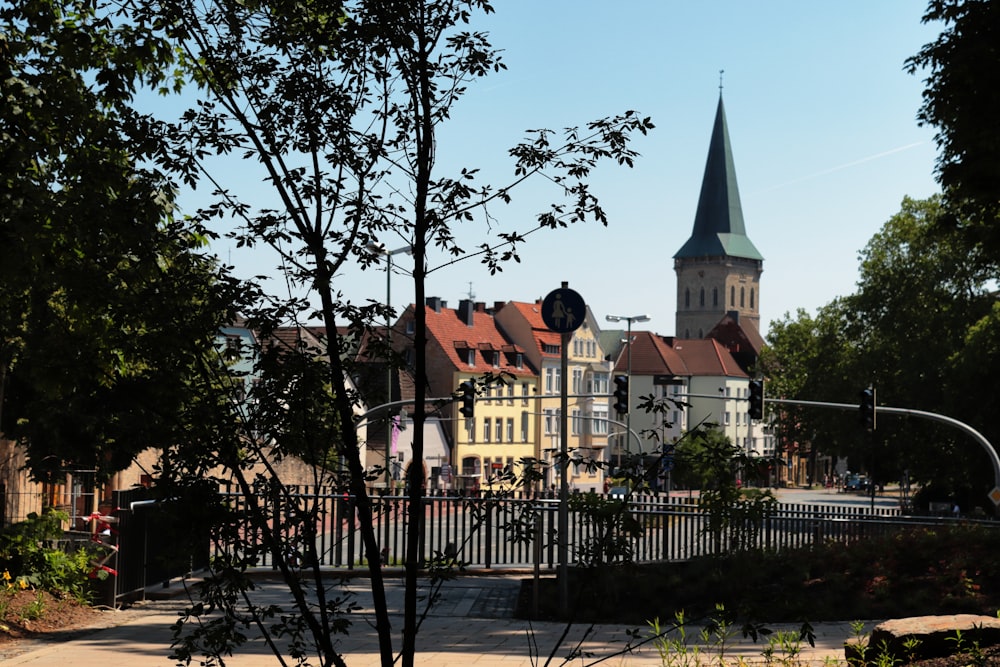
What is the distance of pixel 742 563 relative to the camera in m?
16.5

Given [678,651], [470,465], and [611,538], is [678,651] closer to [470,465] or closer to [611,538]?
[611,538]

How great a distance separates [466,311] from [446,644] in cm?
8126

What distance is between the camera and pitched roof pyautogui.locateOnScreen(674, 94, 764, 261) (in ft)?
555

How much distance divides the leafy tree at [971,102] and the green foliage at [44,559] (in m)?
12.6

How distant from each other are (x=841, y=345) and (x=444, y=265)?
67.5m

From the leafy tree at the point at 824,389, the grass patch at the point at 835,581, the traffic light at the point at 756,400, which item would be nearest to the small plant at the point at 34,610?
the grass patch at the point at 835,581

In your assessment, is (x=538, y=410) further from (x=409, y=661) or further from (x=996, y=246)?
(x=409, y=661)

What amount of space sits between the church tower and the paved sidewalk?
157021mm

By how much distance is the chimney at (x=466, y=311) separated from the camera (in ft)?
308

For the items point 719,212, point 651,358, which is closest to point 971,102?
point 651,358

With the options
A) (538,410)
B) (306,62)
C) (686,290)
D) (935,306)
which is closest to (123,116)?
(306,62)

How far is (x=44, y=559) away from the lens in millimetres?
14367

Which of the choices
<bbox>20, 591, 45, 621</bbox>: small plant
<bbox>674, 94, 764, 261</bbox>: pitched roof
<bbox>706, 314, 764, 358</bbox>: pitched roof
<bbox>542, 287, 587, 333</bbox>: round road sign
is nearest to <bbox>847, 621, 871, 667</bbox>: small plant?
<bbox>542, 287, 587, 333</bbox>: round road sign

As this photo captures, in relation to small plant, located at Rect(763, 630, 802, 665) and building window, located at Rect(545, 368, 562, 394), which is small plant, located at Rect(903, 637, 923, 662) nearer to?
small plant, located at Rect(763, 630, 802, 665)
